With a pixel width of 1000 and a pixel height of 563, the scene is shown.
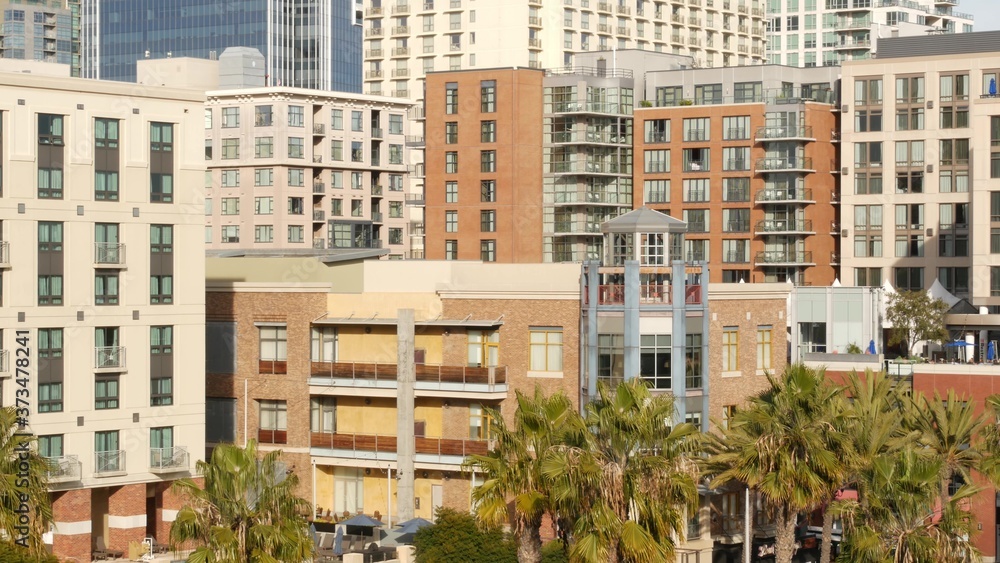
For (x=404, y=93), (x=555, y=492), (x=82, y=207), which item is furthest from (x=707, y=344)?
(x=404, y=93)

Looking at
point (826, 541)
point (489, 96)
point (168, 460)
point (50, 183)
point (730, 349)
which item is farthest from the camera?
point (489, 96)

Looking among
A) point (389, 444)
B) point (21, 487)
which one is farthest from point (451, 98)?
point (21, 487)

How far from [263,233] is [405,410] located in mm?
86062

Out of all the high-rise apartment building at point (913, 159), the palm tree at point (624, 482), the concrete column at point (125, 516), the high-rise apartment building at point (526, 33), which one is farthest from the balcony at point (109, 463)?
the high-rise apartment building at point (526, 33)

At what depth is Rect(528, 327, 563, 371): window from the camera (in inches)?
3238

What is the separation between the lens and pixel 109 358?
81438 millimetres

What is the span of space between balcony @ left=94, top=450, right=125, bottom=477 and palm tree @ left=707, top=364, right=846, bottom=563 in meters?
30.7

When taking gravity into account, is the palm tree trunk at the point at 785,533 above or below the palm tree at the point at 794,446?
below

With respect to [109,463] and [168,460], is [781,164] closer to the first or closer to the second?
[168,460]

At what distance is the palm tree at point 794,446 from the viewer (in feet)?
212

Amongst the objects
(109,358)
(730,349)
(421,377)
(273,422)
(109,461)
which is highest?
(730,349)

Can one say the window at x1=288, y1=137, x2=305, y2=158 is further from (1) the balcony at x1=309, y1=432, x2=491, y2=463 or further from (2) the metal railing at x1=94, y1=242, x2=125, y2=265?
(2) the metal railing at x1=94, y1=242, x2=125, y2=265

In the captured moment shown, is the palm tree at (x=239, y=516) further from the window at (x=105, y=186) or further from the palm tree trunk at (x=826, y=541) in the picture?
the window at (x=105, y=186)

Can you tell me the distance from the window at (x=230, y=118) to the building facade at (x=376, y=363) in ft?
262
